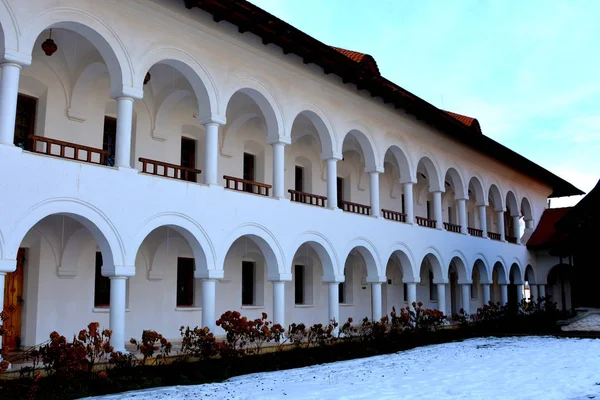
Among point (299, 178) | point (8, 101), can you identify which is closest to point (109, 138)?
point (8, 101)

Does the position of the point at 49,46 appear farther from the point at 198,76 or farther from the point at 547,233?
the point at 547,233

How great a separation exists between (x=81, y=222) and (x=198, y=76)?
4113mm

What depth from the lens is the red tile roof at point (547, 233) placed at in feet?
92.8

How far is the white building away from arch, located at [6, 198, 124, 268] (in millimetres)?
26

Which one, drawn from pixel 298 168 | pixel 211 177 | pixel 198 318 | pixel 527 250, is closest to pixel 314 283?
pixel 298 168

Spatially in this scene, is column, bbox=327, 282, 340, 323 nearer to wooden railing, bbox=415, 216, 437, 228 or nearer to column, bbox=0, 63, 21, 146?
wooden railing, bbox=415, 216, 437, 228

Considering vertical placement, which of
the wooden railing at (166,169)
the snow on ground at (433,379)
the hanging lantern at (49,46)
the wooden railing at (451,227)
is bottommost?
the snow on ground at (433,379)

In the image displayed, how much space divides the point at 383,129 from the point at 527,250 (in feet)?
45.6

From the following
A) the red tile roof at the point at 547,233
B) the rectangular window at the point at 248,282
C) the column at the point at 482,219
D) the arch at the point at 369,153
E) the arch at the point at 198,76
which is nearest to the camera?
the arch at the point at 198,76

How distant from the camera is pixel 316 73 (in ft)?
53.1

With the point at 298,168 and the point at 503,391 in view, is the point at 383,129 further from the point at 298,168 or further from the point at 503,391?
the point at 503,391

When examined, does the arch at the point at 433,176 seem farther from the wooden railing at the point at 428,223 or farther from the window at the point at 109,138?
the window at the point at 109,138

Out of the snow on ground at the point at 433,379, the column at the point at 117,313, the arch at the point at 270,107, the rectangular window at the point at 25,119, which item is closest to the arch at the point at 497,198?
the snow on ground at the point at 433,379

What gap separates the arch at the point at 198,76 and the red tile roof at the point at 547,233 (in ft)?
64.1
